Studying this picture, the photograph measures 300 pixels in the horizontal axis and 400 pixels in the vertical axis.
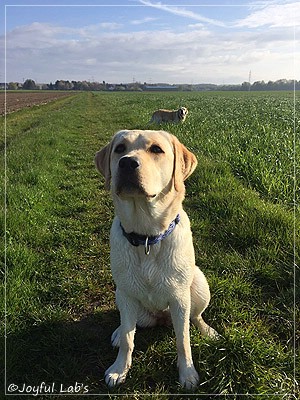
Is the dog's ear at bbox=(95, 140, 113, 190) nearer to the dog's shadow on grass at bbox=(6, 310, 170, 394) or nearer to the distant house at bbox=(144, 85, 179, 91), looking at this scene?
the dog's shadow on grass at bbox=(6, 310, 170, 394)

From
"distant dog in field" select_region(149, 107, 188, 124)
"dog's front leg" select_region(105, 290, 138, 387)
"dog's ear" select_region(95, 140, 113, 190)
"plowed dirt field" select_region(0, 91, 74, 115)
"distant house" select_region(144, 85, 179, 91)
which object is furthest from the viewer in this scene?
"distant house" select_region(144, 85, 179, 91)

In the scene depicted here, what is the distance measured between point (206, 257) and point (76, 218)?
102 inches

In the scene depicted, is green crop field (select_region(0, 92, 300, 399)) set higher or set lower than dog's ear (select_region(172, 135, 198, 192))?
lower

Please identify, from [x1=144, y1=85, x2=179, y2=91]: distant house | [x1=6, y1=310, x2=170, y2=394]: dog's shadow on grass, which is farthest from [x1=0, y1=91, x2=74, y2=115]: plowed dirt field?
[x1=144, y1=85, x2=179, y2=91]: distant house

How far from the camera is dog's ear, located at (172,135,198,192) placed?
9.25 ft

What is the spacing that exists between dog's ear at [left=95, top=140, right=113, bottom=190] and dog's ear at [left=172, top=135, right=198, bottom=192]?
0.57 metres

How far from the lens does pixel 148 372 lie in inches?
112

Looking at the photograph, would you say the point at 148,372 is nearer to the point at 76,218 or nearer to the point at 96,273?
the point at 96,273

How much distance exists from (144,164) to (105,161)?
610 mm

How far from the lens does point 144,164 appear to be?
2.58 metres

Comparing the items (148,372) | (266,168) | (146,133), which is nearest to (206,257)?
(148,372)

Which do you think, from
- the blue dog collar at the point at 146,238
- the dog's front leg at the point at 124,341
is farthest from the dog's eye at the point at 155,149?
the dog's front leg at the point at 124,341

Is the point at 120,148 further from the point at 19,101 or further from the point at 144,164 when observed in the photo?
the point at 19,101

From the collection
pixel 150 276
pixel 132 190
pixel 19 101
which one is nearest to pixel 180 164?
pixel 132 190
